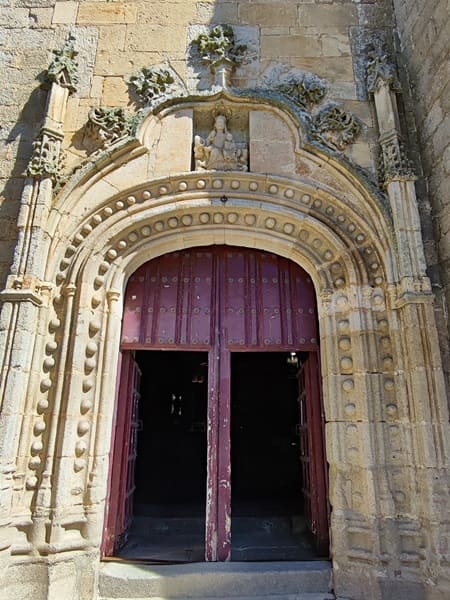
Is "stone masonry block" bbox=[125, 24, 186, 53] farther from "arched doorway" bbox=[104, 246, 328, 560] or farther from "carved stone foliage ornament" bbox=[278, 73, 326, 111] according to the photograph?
"arched doorway" bbox=[104, 246, 328, 560]

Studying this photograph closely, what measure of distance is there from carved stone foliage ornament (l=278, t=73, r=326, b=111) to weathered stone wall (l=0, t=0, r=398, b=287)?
0.49ft

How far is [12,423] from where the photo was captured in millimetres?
2910

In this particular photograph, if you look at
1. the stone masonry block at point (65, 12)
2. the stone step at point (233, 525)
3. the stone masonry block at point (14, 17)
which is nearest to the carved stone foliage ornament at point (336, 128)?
the stone masonry block at point (65, 12)

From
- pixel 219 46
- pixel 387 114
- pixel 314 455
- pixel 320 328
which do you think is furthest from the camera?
pixel 219 46

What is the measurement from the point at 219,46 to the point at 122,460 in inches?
152

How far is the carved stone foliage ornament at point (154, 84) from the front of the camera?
390 cm

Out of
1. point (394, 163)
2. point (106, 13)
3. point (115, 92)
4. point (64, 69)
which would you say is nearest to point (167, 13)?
point (106, 13)

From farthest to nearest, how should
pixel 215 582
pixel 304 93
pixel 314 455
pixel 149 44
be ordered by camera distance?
pixel 149 44 → pixel 304 93 → pixel 314 455 → pixel 215 582

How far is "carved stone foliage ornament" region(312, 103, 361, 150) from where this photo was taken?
12.2ft

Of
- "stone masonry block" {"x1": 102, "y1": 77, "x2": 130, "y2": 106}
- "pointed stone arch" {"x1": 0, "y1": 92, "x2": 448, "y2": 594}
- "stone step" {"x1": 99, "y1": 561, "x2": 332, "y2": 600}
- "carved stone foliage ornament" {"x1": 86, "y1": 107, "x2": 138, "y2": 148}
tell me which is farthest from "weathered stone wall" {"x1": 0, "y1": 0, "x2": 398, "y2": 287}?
"stone step" {"x1": 99, "y1": 561, "x2": 332, "y2": 600}

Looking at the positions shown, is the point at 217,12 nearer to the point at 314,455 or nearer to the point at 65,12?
the point at 65,12

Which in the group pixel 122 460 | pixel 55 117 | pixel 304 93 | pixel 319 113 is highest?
pixel 304 93

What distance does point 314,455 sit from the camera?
11.7ft

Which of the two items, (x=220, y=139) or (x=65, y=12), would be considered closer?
(x=220, y=139)
